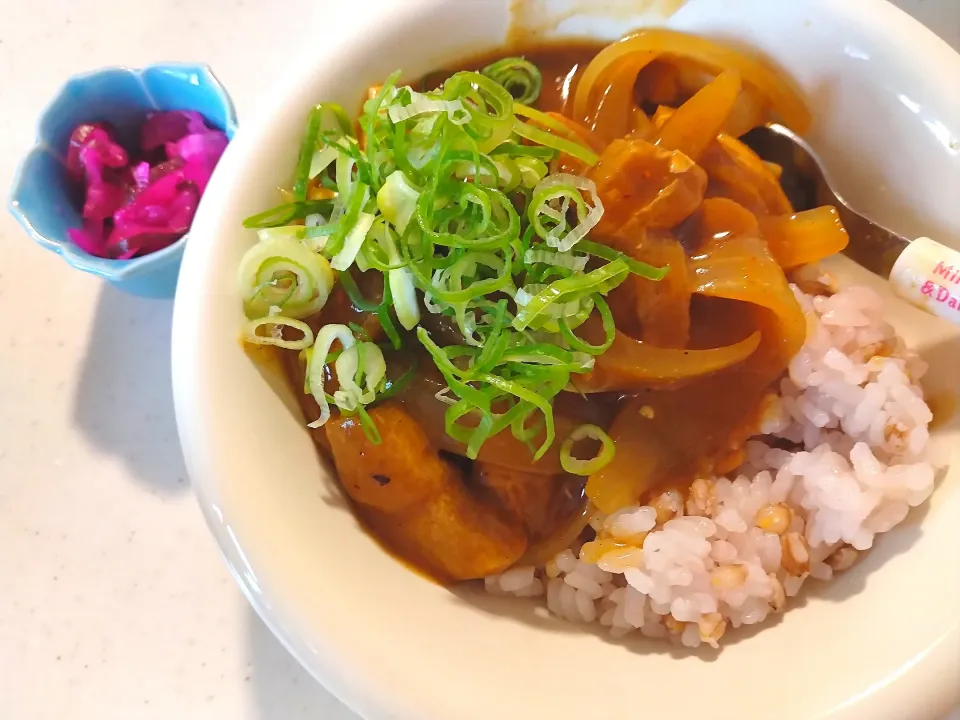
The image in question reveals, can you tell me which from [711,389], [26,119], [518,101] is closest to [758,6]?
[518,101]

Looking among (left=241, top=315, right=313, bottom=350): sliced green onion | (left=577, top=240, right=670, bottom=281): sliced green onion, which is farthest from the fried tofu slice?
(left=577, top=240, right=670, bottom=281): sliced green onion

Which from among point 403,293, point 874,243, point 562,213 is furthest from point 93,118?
point 874,243

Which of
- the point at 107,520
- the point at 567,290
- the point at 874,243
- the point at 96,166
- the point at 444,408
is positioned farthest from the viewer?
the point at 96,166

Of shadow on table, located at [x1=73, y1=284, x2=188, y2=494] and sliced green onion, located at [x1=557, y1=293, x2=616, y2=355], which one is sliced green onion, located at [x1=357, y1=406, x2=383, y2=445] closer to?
sliced green onion, located at [x1=557, y1=293, x2=616, y2=355]

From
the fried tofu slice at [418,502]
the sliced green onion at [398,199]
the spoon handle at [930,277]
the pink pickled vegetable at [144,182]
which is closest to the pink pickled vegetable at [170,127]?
the pink pickled vegetable at [144,182]

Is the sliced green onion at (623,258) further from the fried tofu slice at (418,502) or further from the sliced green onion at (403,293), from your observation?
the fried tofu slice at (418,502)

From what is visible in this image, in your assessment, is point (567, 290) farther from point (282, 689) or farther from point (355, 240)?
point (282, 689)

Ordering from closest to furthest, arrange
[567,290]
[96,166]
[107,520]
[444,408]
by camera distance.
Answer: [567,290]
[444,408]
[107,520]
[96,166]
